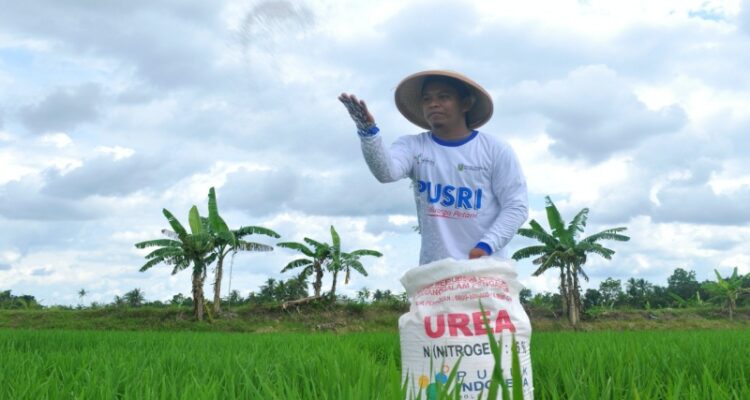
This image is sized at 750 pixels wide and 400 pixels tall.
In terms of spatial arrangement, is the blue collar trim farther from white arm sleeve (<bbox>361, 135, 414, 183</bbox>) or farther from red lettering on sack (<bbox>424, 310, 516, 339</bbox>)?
red lettering on sack (<bbox>424, 310, 516, 339</bbox>)

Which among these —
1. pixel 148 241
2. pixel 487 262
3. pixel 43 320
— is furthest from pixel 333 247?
pixel 487 262

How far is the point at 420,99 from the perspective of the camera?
310 centimetres

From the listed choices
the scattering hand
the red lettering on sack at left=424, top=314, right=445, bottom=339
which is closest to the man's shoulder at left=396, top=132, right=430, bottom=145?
the scattering hand

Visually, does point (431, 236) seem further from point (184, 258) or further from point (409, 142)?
point (184, 258)

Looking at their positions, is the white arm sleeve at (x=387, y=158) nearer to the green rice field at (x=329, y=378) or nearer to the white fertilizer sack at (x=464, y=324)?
the white fertilizer sack at (x=464, y=324)

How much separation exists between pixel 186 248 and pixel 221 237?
1120 mm

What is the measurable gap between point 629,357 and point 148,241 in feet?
58.8

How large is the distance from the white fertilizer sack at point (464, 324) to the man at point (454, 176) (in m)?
0.40

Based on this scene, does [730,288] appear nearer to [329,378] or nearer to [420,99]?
[420,99]

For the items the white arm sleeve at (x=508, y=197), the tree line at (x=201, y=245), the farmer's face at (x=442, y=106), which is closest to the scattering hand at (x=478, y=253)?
the white arm sleeve at (x=508, y=197)

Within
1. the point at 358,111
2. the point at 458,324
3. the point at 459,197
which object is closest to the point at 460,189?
the point at 459,197

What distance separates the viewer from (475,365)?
1987 mm

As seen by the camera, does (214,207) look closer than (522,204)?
No

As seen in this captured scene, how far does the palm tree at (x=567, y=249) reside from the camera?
18.9 meters
